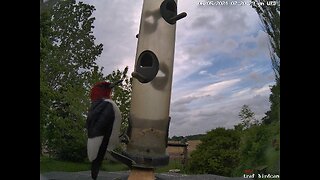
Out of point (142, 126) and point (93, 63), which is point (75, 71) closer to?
point (93, 63)

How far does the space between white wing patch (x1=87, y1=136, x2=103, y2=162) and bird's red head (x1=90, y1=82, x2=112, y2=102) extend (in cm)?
31

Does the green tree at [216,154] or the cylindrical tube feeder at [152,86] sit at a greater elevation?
the cylindrical tube feeder at [152,86]

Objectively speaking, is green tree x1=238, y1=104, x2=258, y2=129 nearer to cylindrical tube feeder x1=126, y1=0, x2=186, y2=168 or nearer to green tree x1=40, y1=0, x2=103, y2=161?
cylindrical tube feeder x1=126, y1=0, x2=186, y2=168

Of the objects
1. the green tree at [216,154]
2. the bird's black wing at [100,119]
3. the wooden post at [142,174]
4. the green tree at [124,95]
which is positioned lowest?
the wooden post at [142,174]

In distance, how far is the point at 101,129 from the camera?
3203 mm

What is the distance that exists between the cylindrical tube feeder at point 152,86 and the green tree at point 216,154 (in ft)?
1.49

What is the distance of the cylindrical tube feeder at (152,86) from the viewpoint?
3.10m

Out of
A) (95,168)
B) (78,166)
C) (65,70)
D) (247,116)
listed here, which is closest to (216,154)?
(247,116)

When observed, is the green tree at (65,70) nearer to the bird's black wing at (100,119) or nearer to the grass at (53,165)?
the grass at (53,165)

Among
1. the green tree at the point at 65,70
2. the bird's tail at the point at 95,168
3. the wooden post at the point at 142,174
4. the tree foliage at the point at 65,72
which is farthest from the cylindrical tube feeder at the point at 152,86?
the green tree at the point at 65,70

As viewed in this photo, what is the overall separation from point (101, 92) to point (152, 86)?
0.47 m
